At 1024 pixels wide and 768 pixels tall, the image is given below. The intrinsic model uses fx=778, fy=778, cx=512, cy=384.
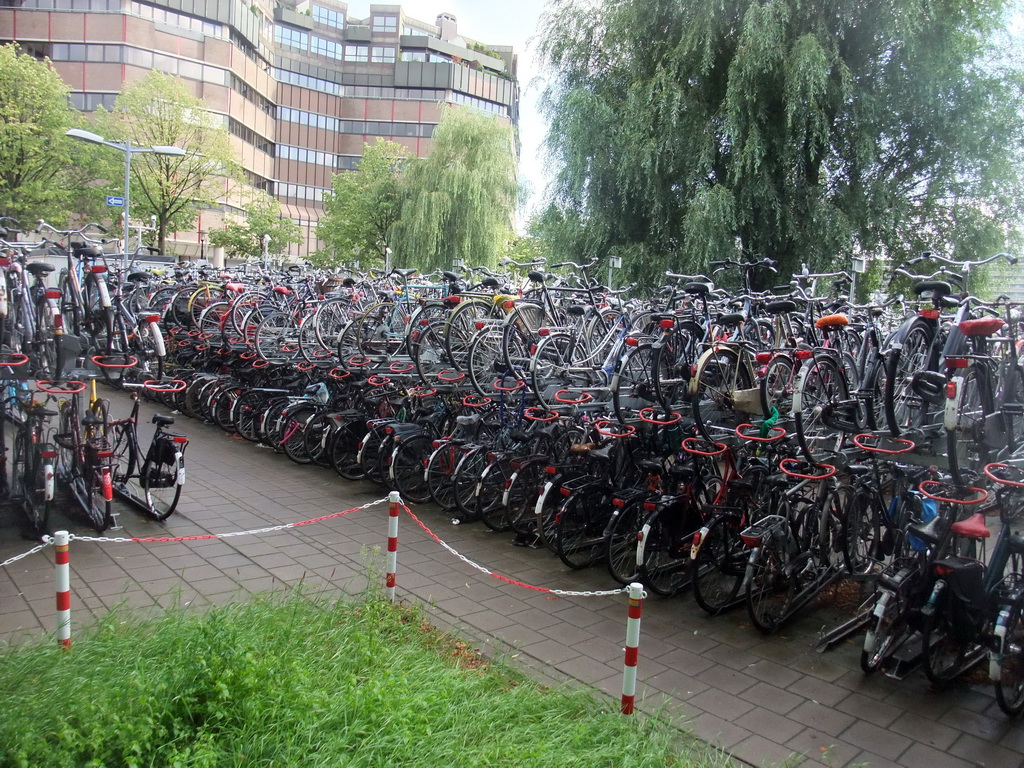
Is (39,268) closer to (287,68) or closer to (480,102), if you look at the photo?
(287,68)

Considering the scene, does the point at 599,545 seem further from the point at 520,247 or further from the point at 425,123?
the point at 425,123

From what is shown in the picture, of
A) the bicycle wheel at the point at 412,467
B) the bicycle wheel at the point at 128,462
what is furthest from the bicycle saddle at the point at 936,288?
the bicycle wheel at the point at 128,462

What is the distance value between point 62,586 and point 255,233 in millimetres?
34140

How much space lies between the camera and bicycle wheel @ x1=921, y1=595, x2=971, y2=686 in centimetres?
418

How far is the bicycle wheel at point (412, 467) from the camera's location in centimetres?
774

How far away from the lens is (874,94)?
12906 mm

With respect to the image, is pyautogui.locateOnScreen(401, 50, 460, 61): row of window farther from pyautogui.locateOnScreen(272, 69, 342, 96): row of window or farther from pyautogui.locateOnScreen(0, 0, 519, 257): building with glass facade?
pyautogui.locateOnScreen(272, 69, 342, 96): row of window

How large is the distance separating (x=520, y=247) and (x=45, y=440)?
2974 cm

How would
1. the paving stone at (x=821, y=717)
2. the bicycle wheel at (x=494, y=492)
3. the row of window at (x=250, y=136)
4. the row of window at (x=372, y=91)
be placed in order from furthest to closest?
the row of window at (x=372, y=91)
the row of window at (x=250, y=136)
the bicycle wheel at (x=494, y=492)
the paving stone at (x=821, y=717)

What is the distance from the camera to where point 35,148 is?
1012 inches

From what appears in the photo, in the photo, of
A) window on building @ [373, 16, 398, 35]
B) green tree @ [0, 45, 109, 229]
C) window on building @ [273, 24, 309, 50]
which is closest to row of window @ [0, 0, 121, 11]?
green tree @ [0, 45, 109, 229]

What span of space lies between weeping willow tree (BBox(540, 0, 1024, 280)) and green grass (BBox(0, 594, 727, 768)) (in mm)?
10299

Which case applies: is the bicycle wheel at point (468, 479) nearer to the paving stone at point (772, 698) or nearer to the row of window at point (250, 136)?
the paving stone at point (772, 698)

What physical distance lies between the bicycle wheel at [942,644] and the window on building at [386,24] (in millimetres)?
68736
